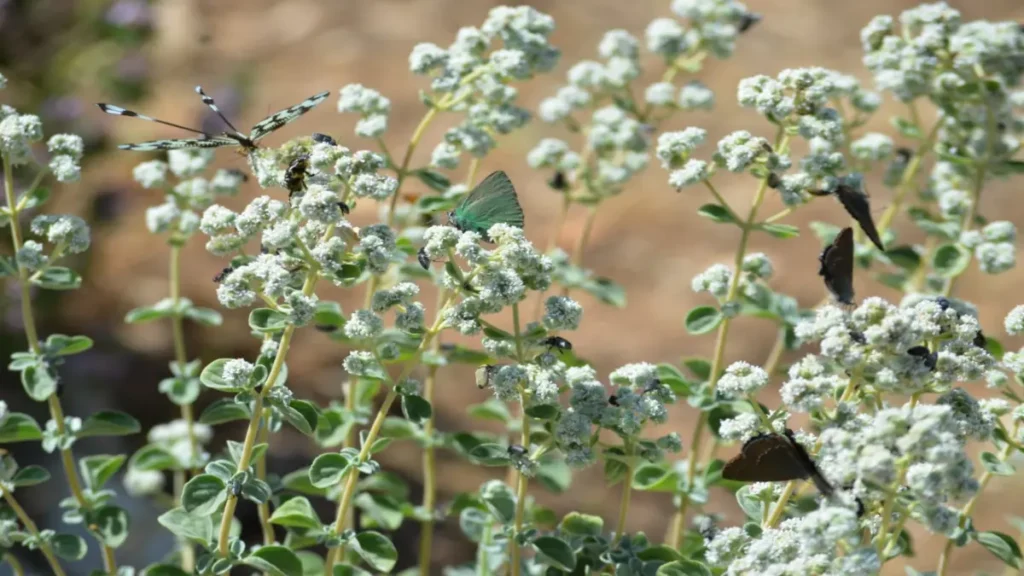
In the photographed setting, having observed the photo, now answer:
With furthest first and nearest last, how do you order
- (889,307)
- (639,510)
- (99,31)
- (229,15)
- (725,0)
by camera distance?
(229,15)
(99,31)
(639,510)
(725,0)
(889,307)

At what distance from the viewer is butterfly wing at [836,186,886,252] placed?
218cm

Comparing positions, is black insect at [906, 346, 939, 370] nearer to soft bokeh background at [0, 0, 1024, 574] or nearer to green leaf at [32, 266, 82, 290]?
green leaf at [32, 266, 82, 290]

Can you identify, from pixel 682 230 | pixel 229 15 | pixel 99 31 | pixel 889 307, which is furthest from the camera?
pixel 229 15

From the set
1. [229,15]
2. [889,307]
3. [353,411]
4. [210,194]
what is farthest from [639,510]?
[229,15]

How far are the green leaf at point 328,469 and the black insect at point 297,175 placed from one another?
1.72 feet

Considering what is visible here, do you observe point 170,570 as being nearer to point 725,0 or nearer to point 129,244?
point 725,0

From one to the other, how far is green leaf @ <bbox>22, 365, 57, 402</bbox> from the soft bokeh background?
1.48 meters

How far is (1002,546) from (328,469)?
4.70 ft

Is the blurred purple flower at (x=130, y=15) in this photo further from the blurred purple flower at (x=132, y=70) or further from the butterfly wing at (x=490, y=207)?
the butterfly wing at (x=490, y=207)

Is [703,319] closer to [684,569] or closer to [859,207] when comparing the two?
[859,207]

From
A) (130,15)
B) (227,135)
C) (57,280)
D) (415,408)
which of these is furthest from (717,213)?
(130,15)

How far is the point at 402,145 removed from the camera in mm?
6559

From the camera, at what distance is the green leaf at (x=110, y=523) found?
248 centimetres

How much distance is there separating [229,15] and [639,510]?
5613 millimetres
